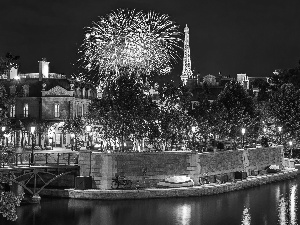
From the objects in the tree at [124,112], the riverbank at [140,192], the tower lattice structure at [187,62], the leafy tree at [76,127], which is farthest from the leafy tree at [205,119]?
the tower lattice structure at [187,62]

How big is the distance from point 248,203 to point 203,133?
27.1 metres

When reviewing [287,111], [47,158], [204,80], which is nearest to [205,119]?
[287,111]

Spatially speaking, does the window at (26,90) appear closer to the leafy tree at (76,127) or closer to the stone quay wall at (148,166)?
the leafy tree at (76,127)

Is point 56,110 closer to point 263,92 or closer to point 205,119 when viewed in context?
point 205,119

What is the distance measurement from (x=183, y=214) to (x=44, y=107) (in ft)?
126

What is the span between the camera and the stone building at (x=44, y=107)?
76250mm

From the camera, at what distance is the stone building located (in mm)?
76250

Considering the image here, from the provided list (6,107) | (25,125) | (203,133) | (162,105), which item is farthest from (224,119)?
(6,107)

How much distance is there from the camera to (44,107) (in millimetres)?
78812

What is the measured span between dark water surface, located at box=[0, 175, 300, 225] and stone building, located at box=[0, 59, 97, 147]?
89.9 feet

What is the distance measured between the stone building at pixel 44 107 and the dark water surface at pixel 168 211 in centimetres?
2741

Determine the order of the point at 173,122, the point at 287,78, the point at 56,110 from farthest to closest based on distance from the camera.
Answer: the point at 287,78
the point at 56,110
the point at 173,122

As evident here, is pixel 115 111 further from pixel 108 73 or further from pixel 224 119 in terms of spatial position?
pixel 224 119

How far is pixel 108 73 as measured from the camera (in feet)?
226
